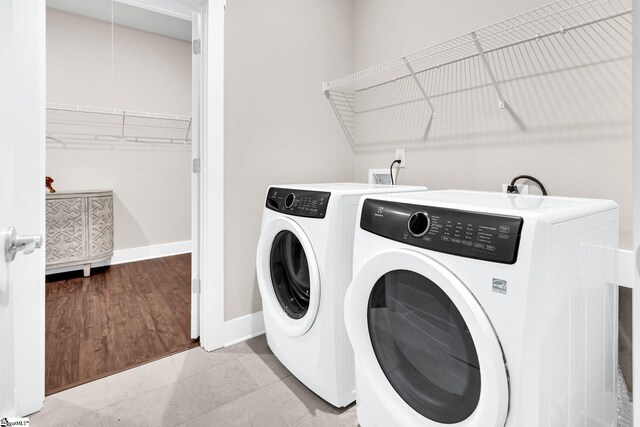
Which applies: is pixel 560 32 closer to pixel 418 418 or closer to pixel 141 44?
pixel 418 418

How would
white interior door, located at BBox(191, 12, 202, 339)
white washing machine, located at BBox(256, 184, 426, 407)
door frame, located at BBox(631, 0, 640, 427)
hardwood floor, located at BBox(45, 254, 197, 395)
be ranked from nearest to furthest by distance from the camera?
door frame, located at BBox(631, 0, 640, 427) < white washing machine, located at BBox(256, 184, 426, 407) < hardwood floor, located at BBox(45, 254, 197, 395) < white interior door, located at BBox(191, 12, 202, 339)

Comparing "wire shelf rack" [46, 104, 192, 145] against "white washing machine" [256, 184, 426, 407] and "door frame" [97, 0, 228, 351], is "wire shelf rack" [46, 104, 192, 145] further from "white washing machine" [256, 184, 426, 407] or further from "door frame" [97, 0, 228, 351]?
"white washing machine" [256, 184, 426, 407]

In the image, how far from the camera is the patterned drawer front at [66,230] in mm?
2799

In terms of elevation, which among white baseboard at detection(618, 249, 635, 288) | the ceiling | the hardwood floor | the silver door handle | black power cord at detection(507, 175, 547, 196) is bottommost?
the hardwood floor

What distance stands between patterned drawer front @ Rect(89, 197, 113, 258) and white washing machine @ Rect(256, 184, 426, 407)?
2.24 m

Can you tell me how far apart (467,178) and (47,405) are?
2.25m

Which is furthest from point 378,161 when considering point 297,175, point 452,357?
point 452,357

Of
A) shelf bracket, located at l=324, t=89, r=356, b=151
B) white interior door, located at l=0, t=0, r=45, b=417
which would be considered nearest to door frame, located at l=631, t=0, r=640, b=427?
white interior door, located at l=0, t=0, r=45, b=417

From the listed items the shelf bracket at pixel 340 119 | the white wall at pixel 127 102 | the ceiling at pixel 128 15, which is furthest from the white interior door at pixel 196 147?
the white wall at pixel 127 102

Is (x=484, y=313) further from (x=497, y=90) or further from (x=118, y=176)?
(x=118, y=176)

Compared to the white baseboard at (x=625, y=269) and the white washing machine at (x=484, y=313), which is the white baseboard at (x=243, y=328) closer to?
the white washing machine at (x=484, y=313)

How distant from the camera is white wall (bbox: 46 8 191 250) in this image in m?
3.16

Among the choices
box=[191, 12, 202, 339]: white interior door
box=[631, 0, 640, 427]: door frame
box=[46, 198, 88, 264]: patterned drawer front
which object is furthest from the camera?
box=[46, 198, 88, 264]: patterned drawer front

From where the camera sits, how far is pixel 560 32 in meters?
1.35
